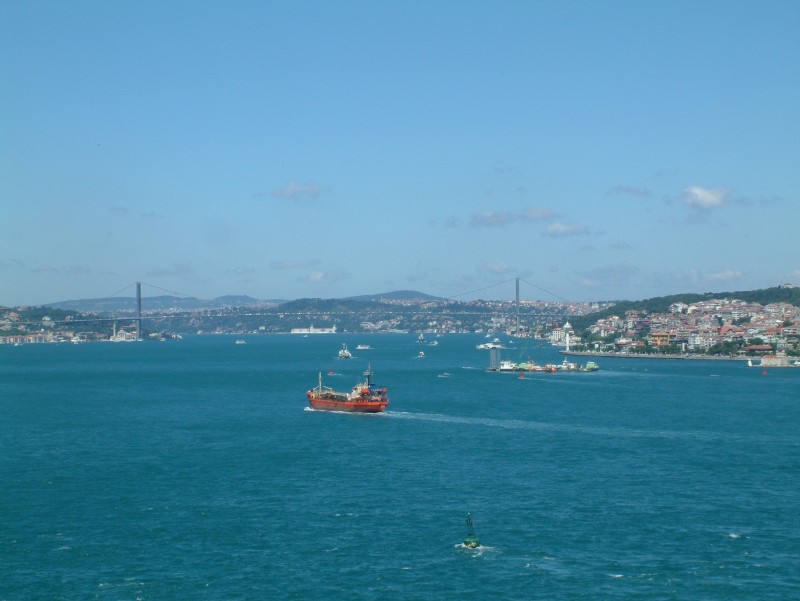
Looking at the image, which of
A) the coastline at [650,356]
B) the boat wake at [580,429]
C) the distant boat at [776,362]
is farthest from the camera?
the coastline at [650,356]

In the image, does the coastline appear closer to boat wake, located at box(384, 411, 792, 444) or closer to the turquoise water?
the turquoise water

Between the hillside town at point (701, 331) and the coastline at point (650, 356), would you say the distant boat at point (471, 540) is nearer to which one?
the coastline at point (650, 356)

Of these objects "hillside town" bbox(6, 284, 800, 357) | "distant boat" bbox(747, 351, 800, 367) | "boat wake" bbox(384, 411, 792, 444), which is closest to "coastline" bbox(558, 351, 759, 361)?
"hillside town" bbox(6, 284, 800, 357)

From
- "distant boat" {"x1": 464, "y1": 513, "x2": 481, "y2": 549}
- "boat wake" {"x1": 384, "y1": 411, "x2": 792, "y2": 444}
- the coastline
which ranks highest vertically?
the coastline

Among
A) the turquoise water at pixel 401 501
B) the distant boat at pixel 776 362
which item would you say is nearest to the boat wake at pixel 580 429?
the turquoise water at pixel 401 501

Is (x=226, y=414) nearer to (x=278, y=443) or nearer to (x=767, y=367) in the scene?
(x=278, y=443)

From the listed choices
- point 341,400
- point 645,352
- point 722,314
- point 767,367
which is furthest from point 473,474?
point 722,314
